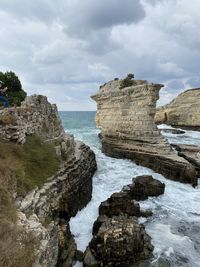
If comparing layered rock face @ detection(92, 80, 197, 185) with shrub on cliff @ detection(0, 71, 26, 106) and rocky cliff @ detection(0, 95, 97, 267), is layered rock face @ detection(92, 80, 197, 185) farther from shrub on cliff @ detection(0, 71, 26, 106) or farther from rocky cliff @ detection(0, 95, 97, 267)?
shrub on cliff @ detection(0, 71, 26, 106)

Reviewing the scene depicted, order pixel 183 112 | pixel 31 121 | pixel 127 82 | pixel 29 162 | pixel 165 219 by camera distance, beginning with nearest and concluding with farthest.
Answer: pixel 29 162, pixel 165 219, pixel 31 121, pixel 127 82, pixel 183 112

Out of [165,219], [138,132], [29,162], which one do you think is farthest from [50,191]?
[138,132]

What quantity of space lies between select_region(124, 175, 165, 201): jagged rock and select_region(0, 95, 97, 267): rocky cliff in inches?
Result: 114

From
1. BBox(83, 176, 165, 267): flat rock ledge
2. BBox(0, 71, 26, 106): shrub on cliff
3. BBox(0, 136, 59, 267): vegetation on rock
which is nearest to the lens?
BBox(0, 136, 59, 267): vegetation on rock

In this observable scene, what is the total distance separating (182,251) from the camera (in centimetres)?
1489

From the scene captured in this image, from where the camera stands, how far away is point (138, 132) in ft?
112

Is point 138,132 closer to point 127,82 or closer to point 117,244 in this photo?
point 127,82

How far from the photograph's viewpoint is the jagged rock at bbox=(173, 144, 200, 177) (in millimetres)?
28681

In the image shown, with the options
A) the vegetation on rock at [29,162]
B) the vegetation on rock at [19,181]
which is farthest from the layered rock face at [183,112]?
the vegetation on rock at [29,162]

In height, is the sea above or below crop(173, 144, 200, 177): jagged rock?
below

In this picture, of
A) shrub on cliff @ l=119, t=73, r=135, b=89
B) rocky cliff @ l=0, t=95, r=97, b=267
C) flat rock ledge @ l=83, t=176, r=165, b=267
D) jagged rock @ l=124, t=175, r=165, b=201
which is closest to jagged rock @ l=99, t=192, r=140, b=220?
flat rock ledge @ l=83, t=176, r=165, b=267

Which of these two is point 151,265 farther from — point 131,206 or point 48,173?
point 48,173

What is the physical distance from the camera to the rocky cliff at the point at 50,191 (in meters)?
11.4

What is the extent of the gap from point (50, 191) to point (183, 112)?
191ft
